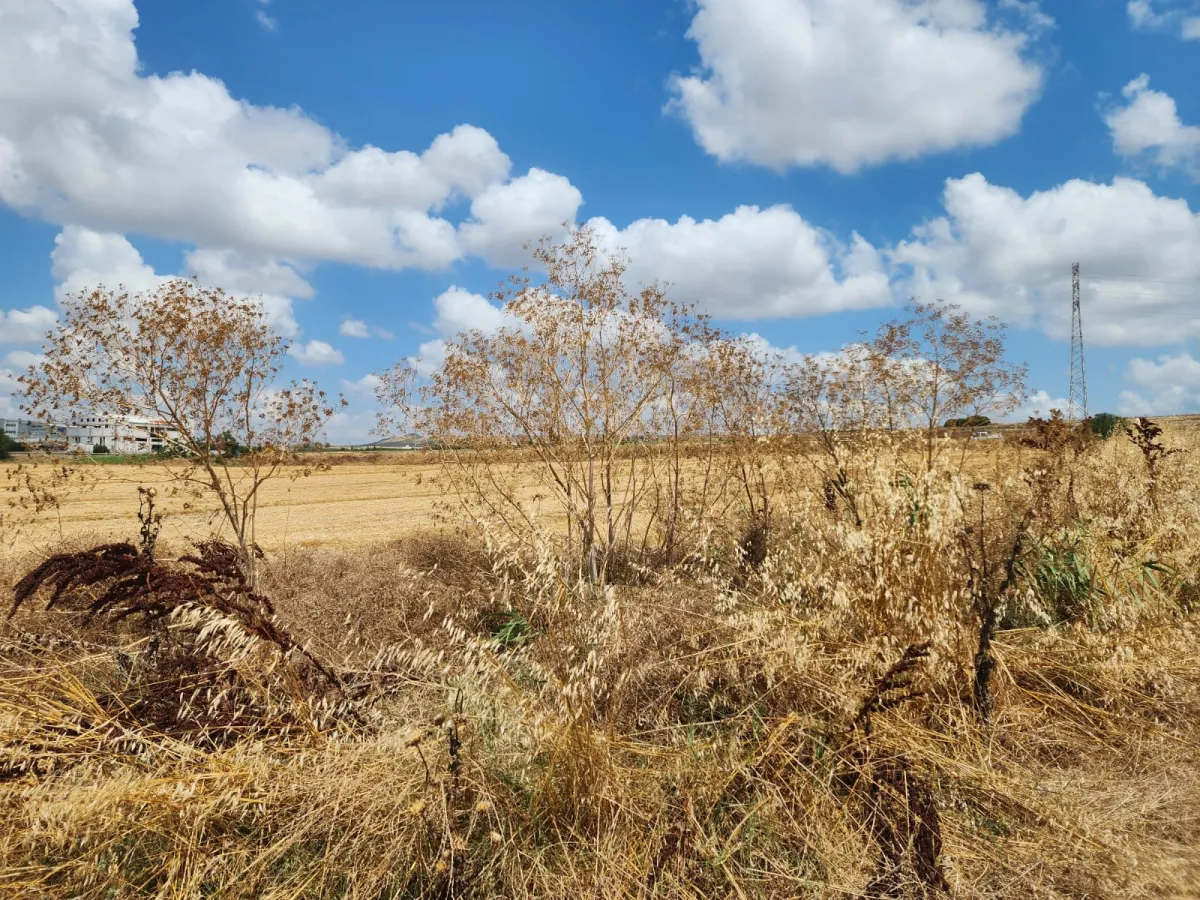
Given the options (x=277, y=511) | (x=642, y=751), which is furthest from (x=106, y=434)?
(x=277, y=511)

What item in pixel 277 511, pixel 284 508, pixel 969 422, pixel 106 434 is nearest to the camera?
pixel 106 434

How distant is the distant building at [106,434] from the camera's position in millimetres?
7035

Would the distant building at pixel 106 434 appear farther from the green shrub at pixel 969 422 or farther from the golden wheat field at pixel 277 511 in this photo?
the green shrub at pixel 969 422

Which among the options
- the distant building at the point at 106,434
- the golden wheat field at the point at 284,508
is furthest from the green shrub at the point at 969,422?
the distant building at the point at 106,434

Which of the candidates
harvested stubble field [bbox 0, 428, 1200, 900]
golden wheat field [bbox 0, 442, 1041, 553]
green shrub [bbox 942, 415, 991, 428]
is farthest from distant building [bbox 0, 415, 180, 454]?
green shrub [bbox 942, 415, 991, 428]

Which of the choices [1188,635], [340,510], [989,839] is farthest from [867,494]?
[340,510]

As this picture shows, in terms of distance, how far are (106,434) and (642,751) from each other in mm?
6528

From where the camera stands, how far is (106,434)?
719 centimetres

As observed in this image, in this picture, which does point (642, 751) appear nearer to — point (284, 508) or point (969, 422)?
point (969, 422)

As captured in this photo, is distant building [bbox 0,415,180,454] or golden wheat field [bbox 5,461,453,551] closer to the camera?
distant building [bbox 0,415,180,454]

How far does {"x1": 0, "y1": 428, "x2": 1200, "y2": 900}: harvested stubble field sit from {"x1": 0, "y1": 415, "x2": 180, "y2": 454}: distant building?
2.77 m

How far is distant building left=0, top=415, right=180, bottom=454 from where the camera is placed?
704cm

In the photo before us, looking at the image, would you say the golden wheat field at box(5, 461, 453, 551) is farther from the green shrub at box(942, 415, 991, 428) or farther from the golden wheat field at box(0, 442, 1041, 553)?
the green shrub at box(942, 415, 991, 428)

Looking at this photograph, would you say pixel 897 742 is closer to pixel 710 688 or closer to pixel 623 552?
pixel 710 688
